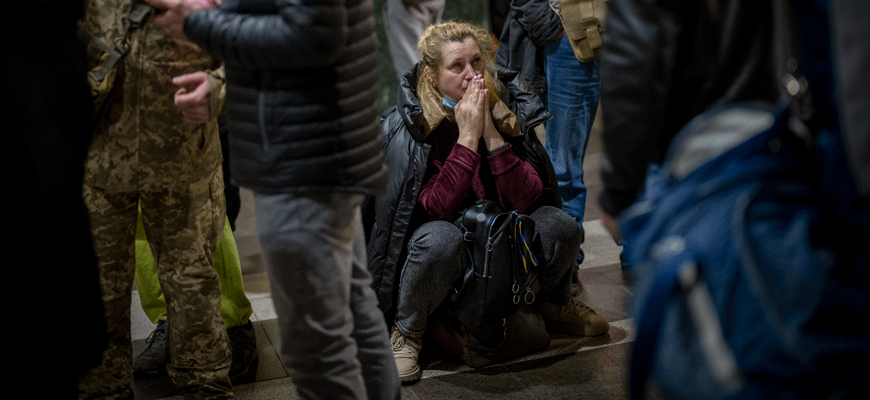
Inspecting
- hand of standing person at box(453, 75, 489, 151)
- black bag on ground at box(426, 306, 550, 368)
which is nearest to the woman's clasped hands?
hand of standing person at box(453, 75, 489, 151)

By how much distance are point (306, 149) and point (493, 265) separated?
3.58 feet

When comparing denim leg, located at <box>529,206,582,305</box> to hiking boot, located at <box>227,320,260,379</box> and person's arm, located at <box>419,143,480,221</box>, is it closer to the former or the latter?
person's arm, located at <box>419,143,480,221</box>

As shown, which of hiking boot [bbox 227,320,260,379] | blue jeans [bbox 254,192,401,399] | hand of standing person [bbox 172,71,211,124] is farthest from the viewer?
hiking boot [bbox 227,320,260,379]

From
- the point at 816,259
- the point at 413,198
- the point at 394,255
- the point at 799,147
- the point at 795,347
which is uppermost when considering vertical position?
the point at 799,147

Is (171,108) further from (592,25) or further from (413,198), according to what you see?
(592,25)

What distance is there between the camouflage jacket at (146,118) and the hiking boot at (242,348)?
724 mm

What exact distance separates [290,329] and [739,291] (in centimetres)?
102

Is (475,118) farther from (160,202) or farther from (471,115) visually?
(160,202)

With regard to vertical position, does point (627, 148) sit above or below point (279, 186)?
above

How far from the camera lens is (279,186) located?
5.76 feet

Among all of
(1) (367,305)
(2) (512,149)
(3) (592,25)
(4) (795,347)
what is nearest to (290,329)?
(1) (367,305)

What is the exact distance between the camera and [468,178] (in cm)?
273

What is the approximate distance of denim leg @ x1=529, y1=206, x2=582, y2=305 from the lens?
284 centimetres

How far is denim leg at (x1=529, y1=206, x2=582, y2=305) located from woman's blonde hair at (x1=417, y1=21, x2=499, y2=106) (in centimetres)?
45
